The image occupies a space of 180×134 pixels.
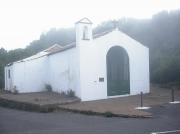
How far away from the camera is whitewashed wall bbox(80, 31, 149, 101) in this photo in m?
25.8

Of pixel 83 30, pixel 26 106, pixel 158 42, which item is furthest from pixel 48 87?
pixel 158 42

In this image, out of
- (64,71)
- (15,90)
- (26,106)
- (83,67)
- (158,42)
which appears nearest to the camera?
(26,106)

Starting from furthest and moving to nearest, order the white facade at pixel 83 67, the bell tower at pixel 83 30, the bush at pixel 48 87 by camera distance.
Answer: the bush at pixel 48 87 → the white facade at pixel 83 67 → the bell tower at pixel 83 30

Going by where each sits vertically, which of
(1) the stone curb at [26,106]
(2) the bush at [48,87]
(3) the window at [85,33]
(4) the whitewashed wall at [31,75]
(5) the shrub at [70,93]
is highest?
(3) the window at [85,33]

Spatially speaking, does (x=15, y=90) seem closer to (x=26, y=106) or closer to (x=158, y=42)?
(x=26, y=106)

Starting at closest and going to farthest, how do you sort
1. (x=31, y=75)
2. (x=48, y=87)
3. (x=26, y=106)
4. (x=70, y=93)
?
(x=26, y=106) → (x=70, y=93) → (x=48, y=87) → (x=31, y=75)

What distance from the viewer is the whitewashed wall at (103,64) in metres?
25.8

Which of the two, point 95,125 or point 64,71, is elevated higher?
point 64,71

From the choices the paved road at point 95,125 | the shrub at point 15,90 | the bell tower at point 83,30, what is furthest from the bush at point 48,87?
the paved road at point 95,125

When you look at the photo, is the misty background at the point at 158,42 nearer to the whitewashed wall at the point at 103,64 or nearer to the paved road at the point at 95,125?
the whitewashed wall at the point at 103,64

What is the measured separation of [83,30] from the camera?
26109mm

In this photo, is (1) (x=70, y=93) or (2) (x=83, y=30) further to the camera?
(1) (x=70, y=93)

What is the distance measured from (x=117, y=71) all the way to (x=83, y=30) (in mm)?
4757

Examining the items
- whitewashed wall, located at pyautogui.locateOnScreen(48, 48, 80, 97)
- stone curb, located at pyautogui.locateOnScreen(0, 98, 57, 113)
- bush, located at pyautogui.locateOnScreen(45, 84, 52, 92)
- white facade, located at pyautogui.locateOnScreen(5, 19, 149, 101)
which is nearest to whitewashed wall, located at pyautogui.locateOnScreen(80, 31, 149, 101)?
white facade, located at pyautogui.locateOnScreen(5, 19, 149, 101)
